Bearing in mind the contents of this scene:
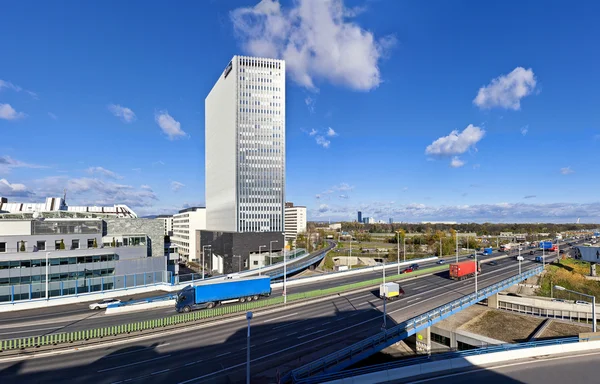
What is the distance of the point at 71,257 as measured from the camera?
51.2m

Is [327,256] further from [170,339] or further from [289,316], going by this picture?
[170,339]

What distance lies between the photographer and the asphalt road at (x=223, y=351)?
2305 cm

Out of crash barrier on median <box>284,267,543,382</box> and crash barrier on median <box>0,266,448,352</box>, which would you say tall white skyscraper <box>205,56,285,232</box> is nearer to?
crash barrier on median <box>0,266,448,352</box>

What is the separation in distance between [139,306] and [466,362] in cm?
3594

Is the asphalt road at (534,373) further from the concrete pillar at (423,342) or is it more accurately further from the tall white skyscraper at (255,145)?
the tall white skyscraper at (255,145)

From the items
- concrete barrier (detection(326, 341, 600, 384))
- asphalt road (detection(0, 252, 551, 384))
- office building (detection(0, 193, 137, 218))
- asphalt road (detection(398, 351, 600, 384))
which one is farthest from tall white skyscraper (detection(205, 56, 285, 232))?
asphalt road (detection(398, 351, 600, 384))

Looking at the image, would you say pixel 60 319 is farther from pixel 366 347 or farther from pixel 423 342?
pixel 423 342

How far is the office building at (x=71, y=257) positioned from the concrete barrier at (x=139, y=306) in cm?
1181

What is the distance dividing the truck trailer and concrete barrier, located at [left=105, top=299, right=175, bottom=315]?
3416 mm

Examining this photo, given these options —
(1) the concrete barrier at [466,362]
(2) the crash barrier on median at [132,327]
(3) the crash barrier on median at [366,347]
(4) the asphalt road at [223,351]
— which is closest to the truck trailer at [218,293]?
(2) the crash barrier on median at [132,327]

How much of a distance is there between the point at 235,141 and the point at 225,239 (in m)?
31.9

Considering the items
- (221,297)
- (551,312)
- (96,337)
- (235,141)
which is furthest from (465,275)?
(235,141)

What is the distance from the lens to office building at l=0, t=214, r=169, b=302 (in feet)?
154

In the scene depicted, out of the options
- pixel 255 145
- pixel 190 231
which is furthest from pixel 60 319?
pixel 190 231
